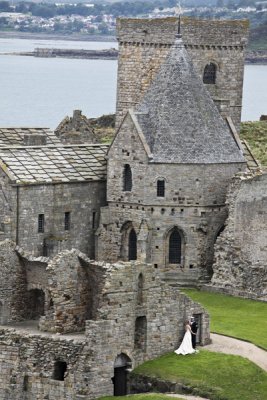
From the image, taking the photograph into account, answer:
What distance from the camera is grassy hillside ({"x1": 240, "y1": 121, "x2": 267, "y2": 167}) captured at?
72438 mm

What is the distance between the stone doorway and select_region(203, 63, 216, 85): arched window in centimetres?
2256

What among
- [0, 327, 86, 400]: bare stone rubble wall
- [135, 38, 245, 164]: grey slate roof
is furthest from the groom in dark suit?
[135, 38, 245, 164]: grey slate roof

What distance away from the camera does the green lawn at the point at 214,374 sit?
3584cm

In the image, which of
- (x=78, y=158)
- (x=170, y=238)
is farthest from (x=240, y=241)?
(x=78, y=158)

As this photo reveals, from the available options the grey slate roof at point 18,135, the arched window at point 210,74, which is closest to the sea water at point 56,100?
the arched window at point 210,74

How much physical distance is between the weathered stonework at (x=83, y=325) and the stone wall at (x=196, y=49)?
767 inches

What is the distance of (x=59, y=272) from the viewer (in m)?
38.3

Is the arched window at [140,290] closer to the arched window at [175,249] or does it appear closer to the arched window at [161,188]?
the arched window at [161,188]

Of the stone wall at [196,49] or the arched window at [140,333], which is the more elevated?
the stone wall at [196,49]

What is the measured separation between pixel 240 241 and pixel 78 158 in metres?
5.51

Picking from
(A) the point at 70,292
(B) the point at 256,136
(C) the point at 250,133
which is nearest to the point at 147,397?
(A) the point at 70,292

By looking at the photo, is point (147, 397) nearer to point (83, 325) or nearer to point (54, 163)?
point (83, 325)

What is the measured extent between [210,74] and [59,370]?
23.5 m

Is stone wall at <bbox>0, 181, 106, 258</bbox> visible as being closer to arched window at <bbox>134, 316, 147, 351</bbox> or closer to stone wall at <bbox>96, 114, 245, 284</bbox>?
stone wall at <bbox>96, 114, 245, 284</bbox>
